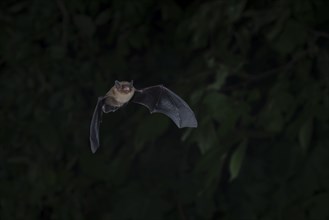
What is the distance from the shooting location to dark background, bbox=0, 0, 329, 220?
2.53m

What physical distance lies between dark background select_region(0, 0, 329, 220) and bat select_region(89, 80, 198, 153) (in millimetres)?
709

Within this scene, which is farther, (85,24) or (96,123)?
(85,24)

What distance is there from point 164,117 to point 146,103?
2.85 ft

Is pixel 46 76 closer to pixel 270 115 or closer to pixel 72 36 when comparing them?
pixel 72 36

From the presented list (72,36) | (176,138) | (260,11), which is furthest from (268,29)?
(72,36)

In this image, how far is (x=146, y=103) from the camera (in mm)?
1644

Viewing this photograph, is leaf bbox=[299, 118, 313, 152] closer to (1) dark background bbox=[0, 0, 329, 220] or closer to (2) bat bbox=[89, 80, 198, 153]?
(1) dark background bbox=[0, 0, 329, 220]

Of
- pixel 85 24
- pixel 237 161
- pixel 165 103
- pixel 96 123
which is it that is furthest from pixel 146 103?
pixel 85 24

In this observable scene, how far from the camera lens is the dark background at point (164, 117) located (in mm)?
2525

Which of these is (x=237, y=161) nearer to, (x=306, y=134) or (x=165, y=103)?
(x=306, y=134)

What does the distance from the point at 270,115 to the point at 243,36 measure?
1.42 feet

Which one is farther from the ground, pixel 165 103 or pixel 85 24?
pixel 165 103

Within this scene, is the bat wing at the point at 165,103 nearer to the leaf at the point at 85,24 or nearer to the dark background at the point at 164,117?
the dark background at the point at 164,117

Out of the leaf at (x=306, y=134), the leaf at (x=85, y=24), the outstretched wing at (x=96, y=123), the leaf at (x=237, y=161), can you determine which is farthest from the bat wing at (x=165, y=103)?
the leaf at (x=85, y=24)
